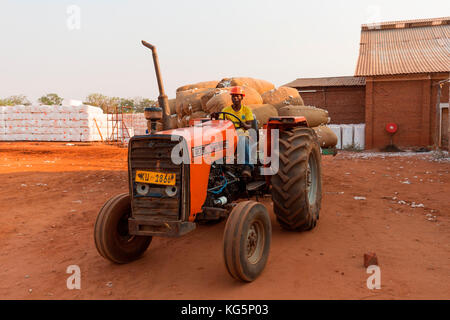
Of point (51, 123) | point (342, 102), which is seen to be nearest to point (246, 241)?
point (342, 102)

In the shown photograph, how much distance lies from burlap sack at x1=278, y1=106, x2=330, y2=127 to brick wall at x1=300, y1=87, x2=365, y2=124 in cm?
1365

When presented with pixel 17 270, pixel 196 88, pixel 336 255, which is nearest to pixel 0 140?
pixel 196 88

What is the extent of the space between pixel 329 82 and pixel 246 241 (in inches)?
833

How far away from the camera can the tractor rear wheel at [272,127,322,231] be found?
4098mm

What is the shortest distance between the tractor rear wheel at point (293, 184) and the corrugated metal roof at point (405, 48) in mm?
15010

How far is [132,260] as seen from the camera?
151 inches

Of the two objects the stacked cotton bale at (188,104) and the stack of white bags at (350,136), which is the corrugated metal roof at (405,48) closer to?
the stack of white bags at (350,136)

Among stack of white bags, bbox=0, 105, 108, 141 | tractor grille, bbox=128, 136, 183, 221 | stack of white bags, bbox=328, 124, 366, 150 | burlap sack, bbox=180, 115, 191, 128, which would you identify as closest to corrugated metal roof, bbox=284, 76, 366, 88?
stack of white bags, bbox=328, 124, 366, 150

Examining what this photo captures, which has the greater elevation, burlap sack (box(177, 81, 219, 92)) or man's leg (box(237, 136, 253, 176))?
burlap sack (box(177, 81, 219, 92))

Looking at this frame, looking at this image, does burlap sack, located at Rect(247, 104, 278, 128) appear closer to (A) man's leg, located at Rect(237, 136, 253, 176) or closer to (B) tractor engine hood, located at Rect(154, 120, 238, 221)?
(A) man's leg, located at Rect(237, 136, 253, 176)

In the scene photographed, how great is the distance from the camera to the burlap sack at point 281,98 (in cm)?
883

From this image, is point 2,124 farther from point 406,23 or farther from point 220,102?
point 406,23

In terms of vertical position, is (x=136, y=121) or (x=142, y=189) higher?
(x=136, y=121)

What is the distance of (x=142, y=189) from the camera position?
3473 millimetres
